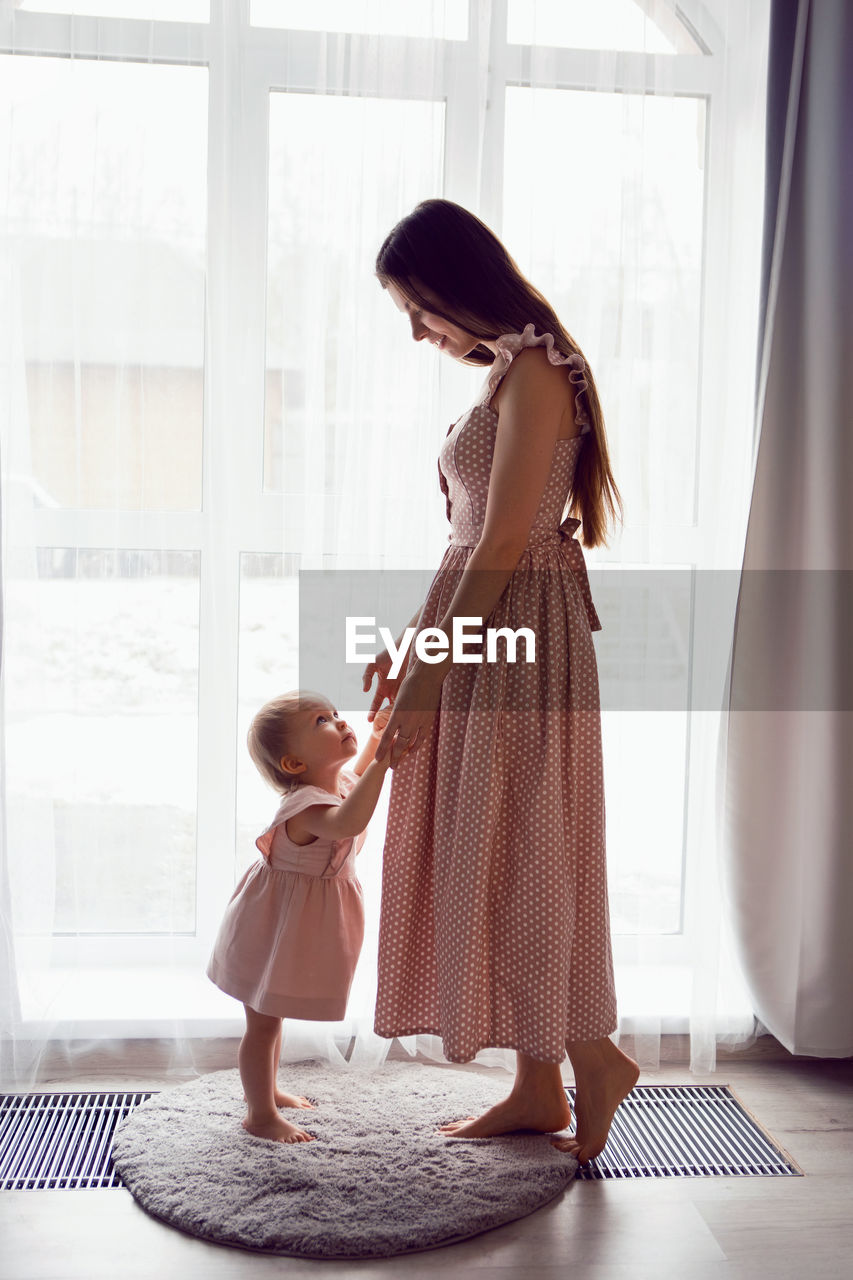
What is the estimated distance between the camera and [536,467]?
1.66m

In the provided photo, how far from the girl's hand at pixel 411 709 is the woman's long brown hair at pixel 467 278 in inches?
18.4

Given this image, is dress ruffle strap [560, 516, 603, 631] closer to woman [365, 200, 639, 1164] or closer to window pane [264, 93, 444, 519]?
woman [365, 200, 639, 1164]

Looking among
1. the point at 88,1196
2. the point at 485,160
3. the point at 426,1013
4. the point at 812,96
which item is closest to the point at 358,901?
the point at 426,1013

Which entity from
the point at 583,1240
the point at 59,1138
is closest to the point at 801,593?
the point at 583,1240

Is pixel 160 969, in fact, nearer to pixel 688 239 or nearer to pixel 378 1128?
pixel 378 1128

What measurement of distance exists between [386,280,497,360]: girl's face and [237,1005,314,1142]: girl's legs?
1.11 metres

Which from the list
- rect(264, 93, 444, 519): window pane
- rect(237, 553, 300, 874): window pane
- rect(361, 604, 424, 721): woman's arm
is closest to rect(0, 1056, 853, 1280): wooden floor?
rect(237, 553, 300, 874): window pane

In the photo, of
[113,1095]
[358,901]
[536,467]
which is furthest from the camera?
[113,1095]

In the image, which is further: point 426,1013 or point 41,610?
point 41,610

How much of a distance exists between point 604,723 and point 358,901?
2.00 feet

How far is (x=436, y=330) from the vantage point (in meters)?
1.79

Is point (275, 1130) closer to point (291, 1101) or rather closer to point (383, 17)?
point (291, 1101)

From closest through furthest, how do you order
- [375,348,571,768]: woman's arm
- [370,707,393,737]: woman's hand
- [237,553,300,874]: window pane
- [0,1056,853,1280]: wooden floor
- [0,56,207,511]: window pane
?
[0,1056,853,1280]: wooden floor
[375,348,571,768]: woman's arm
[370,707,393,737]: woman's hand
[0,56,207,511]: window pane
[237,553,300,874]: window pane

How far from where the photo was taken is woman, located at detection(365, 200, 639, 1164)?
168cm
